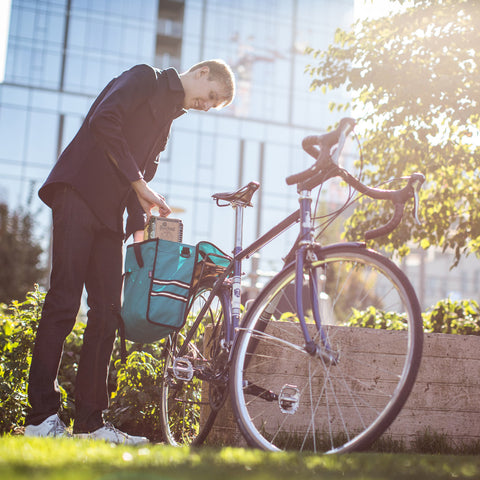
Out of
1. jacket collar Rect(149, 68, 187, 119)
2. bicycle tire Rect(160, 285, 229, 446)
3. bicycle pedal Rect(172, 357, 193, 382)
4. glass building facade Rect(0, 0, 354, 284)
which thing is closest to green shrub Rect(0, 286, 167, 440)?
bicycle tire Rect(160, 285, 229, 446)

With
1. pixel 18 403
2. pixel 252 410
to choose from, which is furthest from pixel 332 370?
pixel 18 403

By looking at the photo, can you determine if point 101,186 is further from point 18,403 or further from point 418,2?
point 418,2

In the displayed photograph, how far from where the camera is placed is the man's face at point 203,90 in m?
3.43

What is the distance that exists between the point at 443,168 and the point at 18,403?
360cm

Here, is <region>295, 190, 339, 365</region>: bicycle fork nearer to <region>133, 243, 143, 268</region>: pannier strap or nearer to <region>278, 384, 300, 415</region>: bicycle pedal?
<region>278, 384, 300, 415</region>: bicycle pedal

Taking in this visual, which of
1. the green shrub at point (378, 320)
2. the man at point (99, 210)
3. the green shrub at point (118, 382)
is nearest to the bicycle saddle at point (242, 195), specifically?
the man at point (99, 210)

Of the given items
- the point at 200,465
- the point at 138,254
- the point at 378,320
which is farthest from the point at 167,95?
the point at 378,320

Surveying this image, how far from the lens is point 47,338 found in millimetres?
3059

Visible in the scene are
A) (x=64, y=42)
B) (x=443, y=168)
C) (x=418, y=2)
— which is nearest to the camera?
(x=418, y=2)

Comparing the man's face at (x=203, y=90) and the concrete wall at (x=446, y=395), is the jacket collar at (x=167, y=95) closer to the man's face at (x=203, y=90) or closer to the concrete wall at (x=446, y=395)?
the man's face at (x=203, y=90)

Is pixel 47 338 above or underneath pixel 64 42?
underneath

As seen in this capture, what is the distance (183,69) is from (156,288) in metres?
27.1

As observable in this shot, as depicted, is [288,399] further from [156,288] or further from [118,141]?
[118,141]

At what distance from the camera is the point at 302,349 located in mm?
2559
